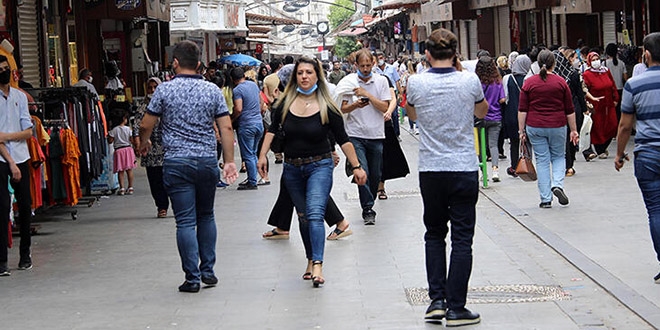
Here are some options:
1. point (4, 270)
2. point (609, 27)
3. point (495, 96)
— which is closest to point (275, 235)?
point (4, 270)

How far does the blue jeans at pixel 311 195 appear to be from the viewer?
9.39 m

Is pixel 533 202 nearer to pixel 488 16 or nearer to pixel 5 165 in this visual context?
pixel 5 165

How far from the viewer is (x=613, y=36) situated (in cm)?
2692

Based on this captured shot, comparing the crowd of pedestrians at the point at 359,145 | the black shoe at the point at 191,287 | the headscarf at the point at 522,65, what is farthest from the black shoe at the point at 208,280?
the headscarf at the point at 522,65

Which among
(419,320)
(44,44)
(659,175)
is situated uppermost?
(44,44)

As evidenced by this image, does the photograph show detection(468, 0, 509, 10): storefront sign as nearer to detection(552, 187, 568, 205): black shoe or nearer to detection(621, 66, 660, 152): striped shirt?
detection(552, 187, 568, 205): black shoe

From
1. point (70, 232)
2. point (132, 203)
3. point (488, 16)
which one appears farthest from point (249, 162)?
point (488, 16)

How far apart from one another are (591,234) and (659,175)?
2.66 m

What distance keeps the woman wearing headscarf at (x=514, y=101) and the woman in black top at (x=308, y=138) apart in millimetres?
7616

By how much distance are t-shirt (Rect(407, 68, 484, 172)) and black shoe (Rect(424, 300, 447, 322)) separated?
83cm

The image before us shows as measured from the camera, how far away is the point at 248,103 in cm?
1748

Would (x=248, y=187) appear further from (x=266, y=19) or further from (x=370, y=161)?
(x=266, y=19)

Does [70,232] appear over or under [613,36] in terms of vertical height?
under

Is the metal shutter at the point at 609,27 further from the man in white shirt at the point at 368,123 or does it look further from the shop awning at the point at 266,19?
the shop awning at the point at 266,19
